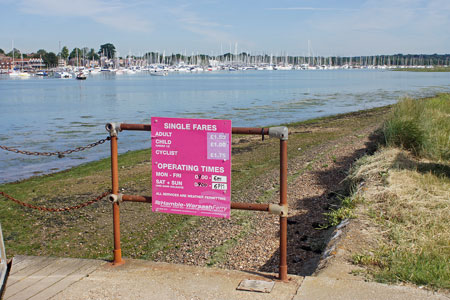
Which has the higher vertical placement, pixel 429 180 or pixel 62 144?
pixel 429 180

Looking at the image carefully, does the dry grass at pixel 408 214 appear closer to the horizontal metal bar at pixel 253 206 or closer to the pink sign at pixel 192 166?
the horizontal metal bar at pixel 253 206

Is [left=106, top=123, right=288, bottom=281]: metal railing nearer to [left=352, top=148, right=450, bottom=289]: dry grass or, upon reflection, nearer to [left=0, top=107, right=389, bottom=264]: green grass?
[left=352, top=148, right=450, bottom=289]: dry grass

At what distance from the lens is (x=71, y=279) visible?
4.71 m

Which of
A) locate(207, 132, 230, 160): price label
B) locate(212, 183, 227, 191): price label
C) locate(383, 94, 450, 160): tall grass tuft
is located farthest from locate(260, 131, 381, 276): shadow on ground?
locate(207, 132, 230, 160): price label

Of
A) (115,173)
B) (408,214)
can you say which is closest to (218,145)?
(115,173)

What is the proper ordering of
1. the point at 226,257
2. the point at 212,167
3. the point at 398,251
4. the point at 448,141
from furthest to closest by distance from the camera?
the point at 448,141
the point at 226,257
the point at 398,251
the point at 212,167

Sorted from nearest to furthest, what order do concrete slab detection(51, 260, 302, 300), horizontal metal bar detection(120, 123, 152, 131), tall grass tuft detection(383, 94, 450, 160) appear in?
concrete slab detection(51, 260, 302, 300) → horizontal metal bar detection(120, 123, 152, 131) → tall grass tuft detection(383, 94, 450, 160)

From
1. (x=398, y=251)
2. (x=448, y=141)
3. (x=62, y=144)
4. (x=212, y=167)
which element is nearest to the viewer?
(x=212, y=167)

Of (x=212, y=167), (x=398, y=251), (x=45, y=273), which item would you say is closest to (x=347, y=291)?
(x=398, y=251)

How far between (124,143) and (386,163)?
16691 millimetres

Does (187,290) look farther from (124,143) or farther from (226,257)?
(124,143)

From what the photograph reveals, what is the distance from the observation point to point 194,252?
7.76m

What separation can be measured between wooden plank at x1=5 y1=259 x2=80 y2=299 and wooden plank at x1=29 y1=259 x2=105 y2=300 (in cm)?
5

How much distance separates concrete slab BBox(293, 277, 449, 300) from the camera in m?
4.01
